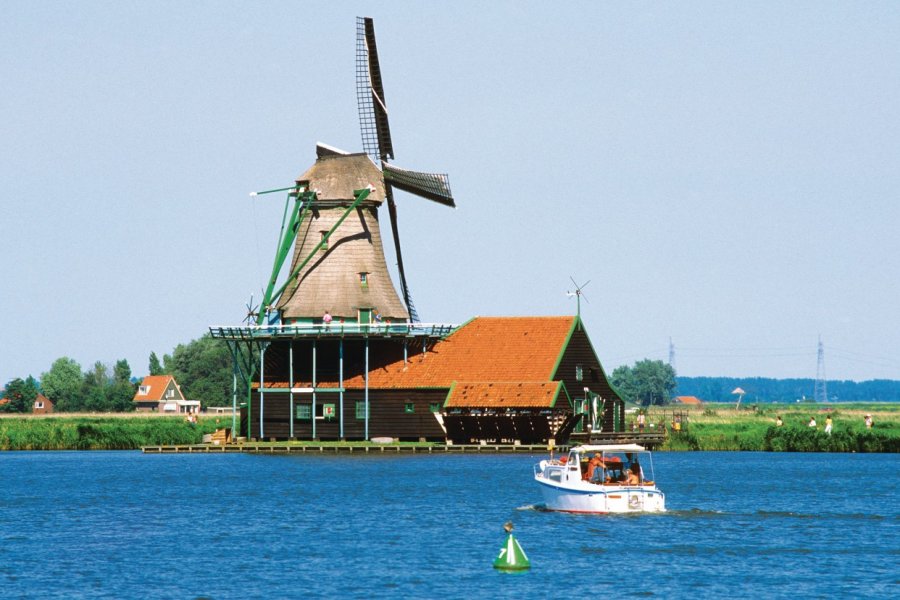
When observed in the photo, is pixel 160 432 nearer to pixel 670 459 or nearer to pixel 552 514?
pixel 670 459

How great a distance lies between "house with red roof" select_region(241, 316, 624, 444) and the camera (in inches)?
3036

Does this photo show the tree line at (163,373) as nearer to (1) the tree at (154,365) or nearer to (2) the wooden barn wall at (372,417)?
(1) the tree at (154,365)

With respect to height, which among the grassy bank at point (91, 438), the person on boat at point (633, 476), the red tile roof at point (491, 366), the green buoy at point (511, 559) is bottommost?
the green buoy at point (511, 559)

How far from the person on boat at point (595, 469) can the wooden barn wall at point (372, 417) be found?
31.8 meters

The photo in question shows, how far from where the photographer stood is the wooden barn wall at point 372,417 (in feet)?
261

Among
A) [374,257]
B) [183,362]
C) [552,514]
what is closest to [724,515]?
[552,514]

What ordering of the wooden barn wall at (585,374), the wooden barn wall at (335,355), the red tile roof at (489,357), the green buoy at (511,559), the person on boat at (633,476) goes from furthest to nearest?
the wooden barn wall at (335,355)
the wooden barn wall at (585,374)
the red tile roof at (489,357)
the person on boat at (633,476)
the green buoy at (511,559)

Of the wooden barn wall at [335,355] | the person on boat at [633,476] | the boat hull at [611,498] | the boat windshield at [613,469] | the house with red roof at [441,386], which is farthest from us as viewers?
the wooden barn wall at [335,355]

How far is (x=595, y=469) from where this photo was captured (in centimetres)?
4772

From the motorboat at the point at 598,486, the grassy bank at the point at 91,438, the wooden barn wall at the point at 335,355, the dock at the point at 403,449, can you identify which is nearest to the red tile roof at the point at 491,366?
the wooden barn wall at the point at 335,355

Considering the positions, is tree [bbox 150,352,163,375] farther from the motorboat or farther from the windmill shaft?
the motorboat

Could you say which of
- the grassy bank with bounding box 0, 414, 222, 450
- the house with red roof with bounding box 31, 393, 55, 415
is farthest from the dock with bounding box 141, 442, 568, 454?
the house with red roof with bounding box 31, 393, 55, 415

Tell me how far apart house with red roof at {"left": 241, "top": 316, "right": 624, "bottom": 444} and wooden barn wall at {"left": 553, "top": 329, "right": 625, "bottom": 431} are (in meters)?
0.05

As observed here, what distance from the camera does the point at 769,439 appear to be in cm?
7962
